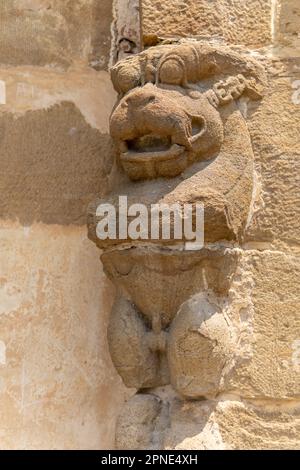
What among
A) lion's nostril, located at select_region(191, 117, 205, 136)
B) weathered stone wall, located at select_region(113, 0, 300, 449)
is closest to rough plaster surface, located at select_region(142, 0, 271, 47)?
weathered stone wall, located at select_region(113, 0, 300, 449)

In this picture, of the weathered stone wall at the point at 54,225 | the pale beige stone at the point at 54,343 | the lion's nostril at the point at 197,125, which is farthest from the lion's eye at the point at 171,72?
the pale beige stone at the point at 54,343

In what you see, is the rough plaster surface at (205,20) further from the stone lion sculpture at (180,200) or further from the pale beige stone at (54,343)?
the pale beige stone at (54,343)

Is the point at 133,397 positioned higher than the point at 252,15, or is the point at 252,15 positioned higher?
the point at 252,15

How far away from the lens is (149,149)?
2.53 meters

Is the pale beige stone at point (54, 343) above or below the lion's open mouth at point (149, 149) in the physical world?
below

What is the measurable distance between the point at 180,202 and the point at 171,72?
11.9 inches

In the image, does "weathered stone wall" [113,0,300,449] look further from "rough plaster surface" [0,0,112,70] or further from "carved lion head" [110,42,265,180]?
"rough plaster surface" [0,0,112,70]

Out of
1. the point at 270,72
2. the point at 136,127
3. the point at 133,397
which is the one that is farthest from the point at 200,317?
the point at 270,72

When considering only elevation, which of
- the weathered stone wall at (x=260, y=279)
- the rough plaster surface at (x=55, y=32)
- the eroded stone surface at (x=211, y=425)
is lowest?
the eroded stone surface at (x=211, y=425)

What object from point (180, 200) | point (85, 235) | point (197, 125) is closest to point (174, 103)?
point (197, 125)

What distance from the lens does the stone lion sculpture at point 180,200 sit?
246 cm

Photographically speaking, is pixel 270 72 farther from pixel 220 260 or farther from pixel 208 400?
pixel 208 400
